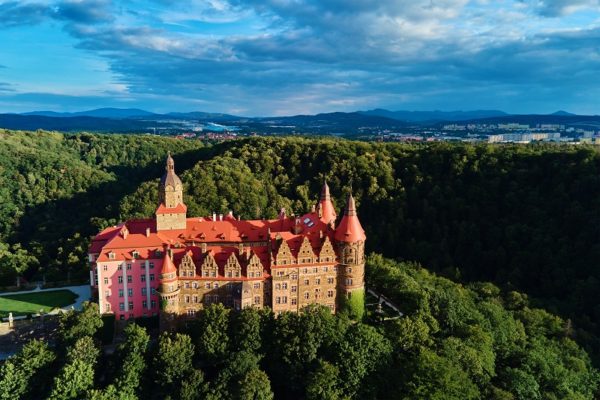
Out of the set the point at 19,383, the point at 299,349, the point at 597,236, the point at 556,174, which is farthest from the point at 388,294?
the point at 556,174

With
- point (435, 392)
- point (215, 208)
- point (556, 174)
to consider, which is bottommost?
point (435, 392)

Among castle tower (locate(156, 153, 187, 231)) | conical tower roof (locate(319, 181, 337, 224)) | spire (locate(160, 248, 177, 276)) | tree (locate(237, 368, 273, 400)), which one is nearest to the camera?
tree (locate(237, 368, 273, 400))

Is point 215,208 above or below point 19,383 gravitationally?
above

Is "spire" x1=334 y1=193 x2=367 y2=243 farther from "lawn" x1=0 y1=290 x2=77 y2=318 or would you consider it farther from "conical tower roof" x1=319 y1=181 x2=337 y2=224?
"lawn" x1=0 y1=290 x2=77 y2=318

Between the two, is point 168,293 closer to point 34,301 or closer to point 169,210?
point 169,210

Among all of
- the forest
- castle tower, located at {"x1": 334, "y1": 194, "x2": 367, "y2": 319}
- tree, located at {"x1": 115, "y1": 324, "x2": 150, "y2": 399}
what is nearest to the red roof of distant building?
tree, located at {"x1": 115, "y1": 324, "x2": 150, "y2": 399}

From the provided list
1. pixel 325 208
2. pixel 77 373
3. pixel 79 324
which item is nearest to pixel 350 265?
pixel 325 208

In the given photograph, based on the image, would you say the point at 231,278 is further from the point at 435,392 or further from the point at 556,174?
the point at 556,174
